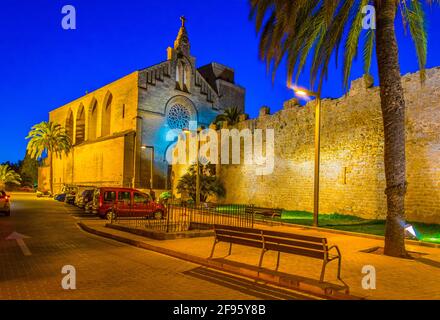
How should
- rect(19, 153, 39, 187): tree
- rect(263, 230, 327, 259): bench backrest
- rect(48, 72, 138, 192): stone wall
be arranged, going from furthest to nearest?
rect(19, 153, 39, 187): tree → rect(48, 72, 138, 192): stone wall → rect(263, 230, 327, 259): bench backrest

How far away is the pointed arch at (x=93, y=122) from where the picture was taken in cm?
6097

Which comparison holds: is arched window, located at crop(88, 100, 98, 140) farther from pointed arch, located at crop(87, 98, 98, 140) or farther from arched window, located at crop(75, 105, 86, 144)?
arched window, located at crop(75, 105, 86, 144)

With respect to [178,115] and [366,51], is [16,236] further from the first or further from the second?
[178,115]

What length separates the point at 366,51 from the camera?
12.2 metres

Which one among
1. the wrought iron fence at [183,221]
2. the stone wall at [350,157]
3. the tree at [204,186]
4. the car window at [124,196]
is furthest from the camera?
the tree at [204,186]

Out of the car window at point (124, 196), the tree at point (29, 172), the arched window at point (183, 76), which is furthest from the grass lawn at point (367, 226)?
the tree at point (29, 172)

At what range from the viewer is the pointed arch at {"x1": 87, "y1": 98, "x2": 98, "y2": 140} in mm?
60969

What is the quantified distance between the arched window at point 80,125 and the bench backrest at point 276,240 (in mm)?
60604

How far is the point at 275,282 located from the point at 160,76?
46662 mm

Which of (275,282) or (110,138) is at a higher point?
(110,138)

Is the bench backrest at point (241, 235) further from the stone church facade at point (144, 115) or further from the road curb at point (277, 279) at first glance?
the stone church facade at point (144, 115)

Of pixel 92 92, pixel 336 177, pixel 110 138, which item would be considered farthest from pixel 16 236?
pixel 92 92

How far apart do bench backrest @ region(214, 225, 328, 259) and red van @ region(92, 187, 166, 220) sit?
12.1m

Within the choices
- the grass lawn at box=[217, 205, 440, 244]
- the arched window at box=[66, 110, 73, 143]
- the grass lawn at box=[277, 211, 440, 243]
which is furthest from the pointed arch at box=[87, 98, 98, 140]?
the grass lawn at box=[277, 211, 440, 243]
